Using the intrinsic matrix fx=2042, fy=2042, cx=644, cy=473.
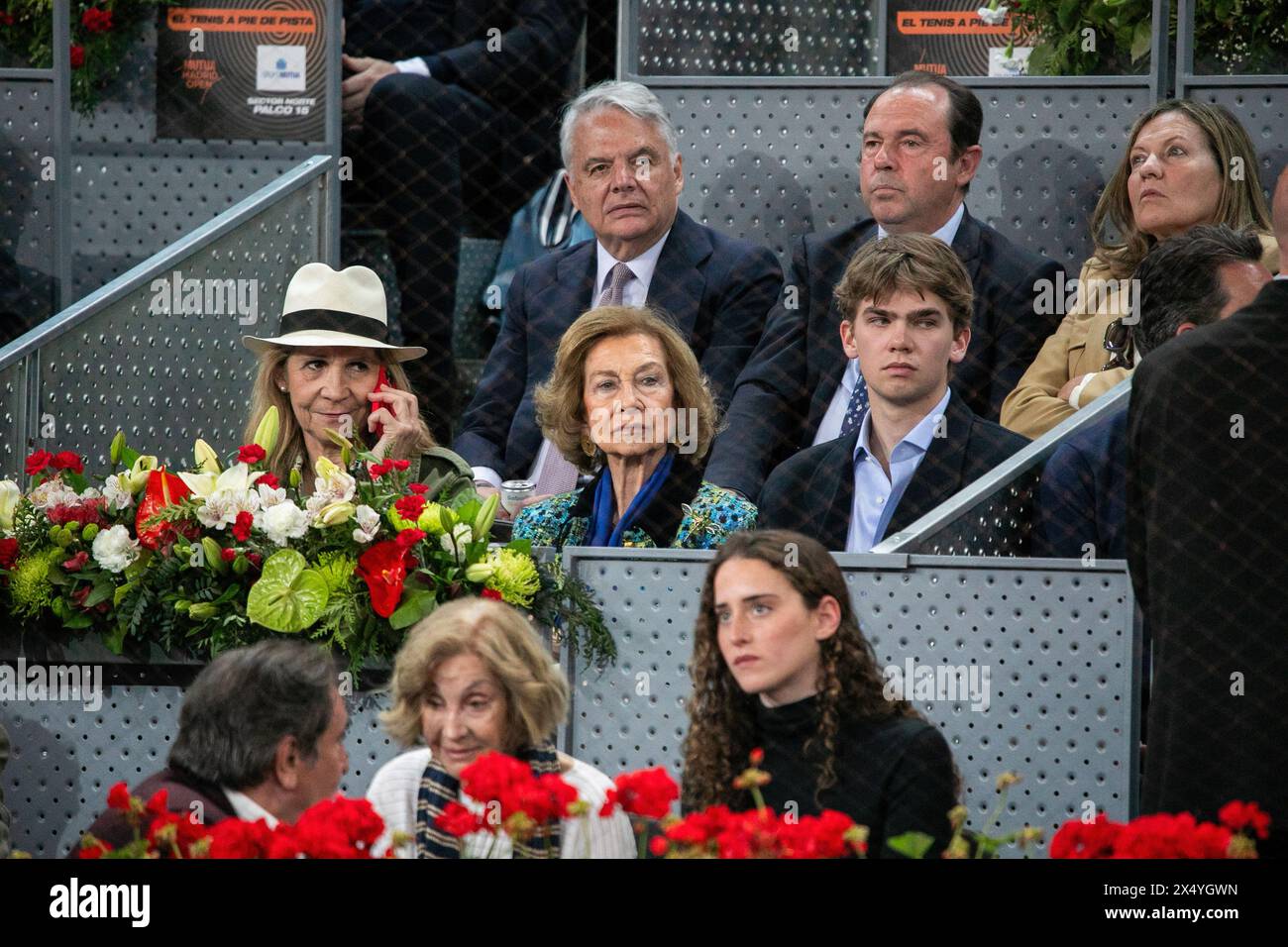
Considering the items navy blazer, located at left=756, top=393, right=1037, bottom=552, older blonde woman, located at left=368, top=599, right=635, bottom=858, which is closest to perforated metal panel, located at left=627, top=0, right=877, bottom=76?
navy blazer, located at left=756, top=393, right=1037, bottom=552

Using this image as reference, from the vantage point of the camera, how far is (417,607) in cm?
355

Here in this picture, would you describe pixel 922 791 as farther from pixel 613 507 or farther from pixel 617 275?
pixel 617 275

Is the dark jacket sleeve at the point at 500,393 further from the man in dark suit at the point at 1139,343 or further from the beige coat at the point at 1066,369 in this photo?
the man in dark suit at the point at 1139,343

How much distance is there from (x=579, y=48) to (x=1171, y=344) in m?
2.87

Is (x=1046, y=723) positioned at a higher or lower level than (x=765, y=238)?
lower

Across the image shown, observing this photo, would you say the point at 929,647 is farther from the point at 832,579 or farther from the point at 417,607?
the point at 417,607

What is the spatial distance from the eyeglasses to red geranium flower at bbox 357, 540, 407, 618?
1620 millimetres

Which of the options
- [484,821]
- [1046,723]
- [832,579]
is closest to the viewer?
[484,821]

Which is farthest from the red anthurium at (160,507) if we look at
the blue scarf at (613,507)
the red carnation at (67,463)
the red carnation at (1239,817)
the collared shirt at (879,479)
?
the red carnation at (1239,817)

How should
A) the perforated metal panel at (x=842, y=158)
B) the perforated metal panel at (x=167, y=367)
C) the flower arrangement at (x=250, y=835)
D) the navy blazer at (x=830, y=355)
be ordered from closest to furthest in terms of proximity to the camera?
the flower arrangement at (x=250, y=835)
the navy blazer at (x=830, y=355)
the perforated metal panel at (x=167, y=367)
the perforated metal panel at (x=842, y=158)

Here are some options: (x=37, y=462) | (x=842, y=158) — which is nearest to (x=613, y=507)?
(x=37, y=462)

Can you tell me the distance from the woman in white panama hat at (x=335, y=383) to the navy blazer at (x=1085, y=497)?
1138mm

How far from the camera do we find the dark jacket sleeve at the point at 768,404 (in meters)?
4.34
